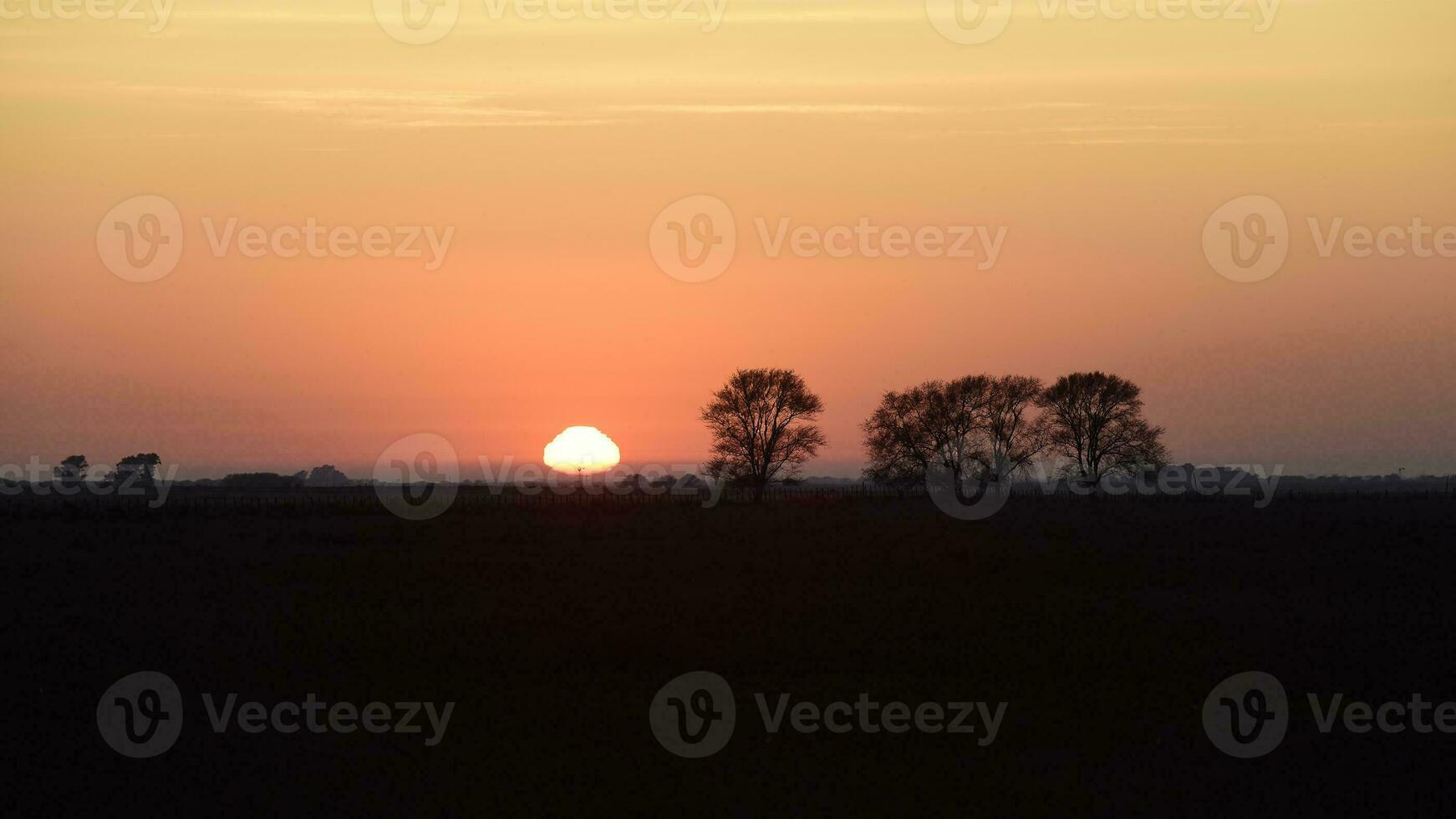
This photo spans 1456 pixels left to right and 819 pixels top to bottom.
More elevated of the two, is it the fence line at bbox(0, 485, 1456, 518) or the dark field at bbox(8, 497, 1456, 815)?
the fence line at bbox(0, 485, 1456, 518)

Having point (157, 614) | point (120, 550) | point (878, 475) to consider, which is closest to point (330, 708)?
point (157, 614)

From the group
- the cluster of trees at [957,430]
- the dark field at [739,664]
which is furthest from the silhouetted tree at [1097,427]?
the dark field at [739,664]

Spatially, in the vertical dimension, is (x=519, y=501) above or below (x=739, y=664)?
above

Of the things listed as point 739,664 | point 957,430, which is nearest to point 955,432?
point 957,430

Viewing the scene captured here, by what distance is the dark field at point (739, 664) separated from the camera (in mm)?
15047

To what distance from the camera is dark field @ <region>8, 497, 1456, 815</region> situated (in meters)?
15.0

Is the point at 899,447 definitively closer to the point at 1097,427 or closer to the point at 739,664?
the point at 1097,427

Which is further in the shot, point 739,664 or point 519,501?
point 519,501

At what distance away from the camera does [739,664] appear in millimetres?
21906

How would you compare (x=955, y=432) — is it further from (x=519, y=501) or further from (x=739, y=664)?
(x=739, y=664)

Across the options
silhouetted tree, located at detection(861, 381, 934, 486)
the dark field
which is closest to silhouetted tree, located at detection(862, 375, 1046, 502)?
silhouetted tree, located at detection(861, 381, 934, 486)

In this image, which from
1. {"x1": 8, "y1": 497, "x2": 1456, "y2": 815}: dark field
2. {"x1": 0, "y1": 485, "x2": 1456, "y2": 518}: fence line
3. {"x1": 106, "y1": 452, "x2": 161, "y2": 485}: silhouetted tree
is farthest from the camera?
{"x1": 106, "y1": 452, "x2": 161, "y2": 485}: silhouetted tree

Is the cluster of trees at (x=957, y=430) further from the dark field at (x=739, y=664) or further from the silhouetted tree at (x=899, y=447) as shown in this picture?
the dark field at (x=739, y=664)

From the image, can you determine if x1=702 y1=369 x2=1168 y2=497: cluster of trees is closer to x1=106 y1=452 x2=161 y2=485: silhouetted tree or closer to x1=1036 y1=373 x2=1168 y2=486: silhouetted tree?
x1=1036 y1=373 x2=1168 y2=486: silhouetted tree
